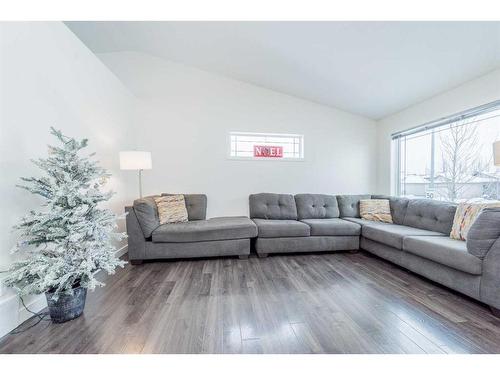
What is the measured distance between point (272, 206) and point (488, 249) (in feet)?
7.91

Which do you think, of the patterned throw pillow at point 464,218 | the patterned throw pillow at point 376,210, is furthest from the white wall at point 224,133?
the patterned throw pillow at point 464,218

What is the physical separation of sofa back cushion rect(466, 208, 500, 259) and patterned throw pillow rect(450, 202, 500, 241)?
45 centimetres

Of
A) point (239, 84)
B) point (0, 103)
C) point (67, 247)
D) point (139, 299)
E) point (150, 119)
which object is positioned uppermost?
point (239, 84)

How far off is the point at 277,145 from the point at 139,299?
311cm

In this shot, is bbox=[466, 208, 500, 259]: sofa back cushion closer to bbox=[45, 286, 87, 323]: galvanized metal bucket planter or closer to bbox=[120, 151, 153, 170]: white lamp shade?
bbox=[45, 286, 87, 323]: galvanized metal bucket planter

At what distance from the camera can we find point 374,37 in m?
2.22

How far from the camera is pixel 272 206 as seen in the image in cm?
359

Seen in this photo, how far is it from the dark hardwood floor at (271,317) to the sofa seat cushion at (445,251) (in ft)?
0.95

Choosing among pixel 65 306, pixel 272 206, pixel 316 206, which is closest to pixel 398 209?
pixel 316 206

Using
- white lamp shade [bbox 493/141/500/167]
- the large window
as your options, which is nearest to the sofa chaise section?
white lamp shade [bbox 493/141/500/167]

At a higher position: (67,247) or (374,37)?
(374,37)

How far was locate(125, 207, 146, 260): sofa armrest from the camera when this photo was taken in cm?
268

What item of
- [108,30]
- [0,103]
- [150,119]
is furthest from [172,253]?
[108,30]
